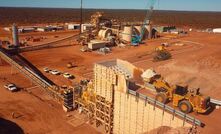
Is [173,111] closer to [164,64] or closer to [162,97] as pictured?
[162,97]

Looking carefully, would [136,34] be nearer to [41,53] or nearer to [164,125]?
[41,53]

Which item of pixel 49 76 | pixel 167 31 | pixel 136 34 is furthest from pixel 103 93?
pixel 167 31

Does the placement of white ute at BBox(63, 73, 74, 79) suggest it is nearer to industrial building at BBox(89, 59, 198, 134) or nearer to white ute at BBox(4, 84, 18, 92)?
white ute at BBox(4, 84, 18, 92)

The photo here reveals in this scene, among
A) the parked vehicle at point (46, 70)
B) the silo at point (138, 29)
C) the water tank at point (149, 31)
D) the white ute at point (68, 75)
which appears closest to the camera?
the white ute at point (68, 75)

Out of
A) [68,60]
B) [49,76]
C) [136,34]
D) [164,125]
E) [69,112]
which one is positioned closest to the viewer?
[164,125]

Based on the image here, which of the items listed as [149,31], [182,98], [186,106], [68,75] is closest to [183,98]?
[182,98]

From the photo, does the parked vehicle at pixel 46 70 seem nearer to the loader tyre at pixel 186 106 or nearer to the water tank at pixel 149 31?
the loader tyre at pixel 186 106

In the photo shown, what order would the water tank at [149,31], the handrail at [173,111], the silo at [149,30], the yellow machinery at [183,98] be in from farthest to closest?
the water tank at [149,31] < the silo at [149,30] < the yellow machinery at [183,98] < the handrail at [173,111]

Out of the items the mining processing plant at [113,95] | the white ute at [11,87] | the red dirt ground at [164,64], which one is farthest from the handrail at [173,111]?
the white ute at [11,87]

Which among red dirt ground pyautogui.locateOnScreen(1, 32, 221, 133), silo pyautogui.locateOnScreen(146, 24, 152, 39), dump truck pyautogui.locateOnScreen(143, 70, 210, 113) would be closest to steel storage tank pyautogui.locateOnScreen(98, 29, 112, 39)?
red dirt ground pyautogui.locateOnScreen(1, 32, 221, 133)
